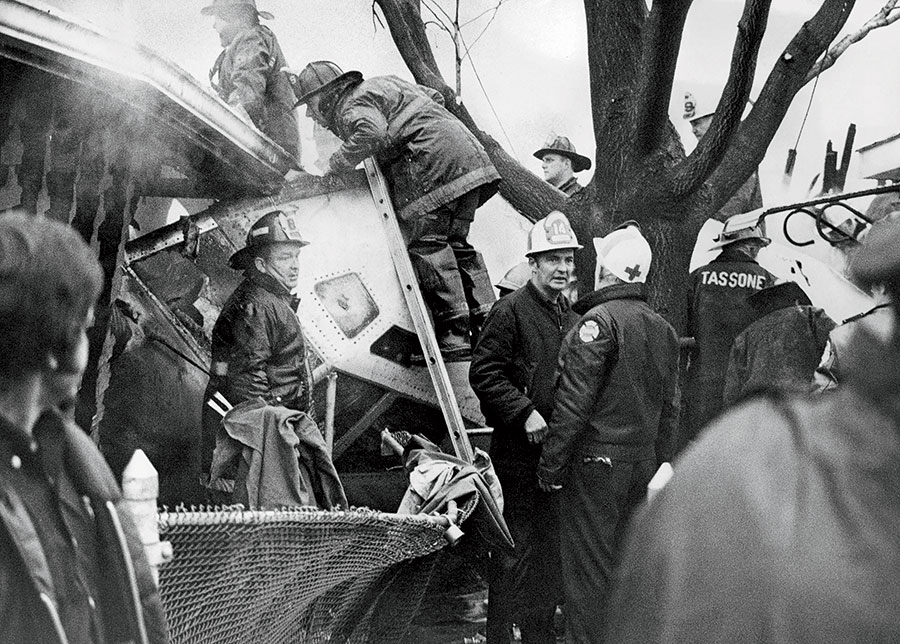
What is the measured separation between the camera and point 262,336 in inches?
244

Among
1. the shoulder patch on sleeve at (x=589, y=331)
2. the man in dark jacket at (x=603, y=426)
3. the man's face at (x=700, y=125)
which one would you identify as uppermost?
the man's face at (x=700, y=125)

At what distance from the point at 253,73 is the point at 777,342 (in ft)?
11.0

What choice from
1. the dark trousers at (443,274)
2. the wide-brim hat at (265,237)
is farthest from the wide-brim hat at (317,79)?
the dark trousers at (443,274)

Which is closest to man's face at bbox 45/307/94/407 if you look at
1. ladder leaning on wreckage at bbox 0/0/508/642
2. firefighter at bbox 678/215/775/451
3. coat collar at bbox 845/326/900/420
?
ladder leaning on wreckage at bbox 0/0/508/642

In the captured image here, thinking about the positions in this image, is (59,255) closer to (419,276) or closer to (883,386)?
(883,386)

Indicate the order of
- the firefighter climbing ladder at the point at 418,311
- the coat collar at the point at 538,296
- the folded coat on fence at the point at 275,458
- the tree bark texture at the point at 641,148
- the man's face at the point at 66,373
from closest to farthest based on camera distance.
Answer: the man's face at the point at 66,373, the folded coat on fence at the point at 275,458, the coat collar at the point at 538,296, the firefighter climbing ladder at the point at 418,311, the tree bark texture at the point at 641,148

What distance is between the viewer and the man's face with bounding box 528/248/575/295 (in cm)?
650

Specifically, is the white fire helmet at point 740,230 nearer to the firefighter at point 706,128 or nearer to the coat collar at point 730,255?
the coat collar at point 730,255

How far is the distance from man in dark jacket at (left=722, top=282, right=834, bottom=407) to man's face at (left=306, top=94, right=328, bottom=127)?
9.09 ft

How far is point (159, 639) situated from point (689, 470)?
121 cm

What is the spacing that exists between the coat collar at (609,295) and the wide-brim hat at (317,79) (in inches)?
77.5

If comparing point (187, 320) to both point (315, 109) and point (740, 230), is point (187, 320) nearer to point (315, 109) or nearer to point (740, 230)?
point (315, 109)

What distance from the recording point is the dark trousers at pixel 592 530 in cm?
561

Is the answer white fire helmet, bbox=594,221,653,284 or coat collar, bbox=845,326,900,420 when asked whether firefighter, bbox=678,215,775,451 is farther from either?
coat collar, bbox=845,326,900,420
